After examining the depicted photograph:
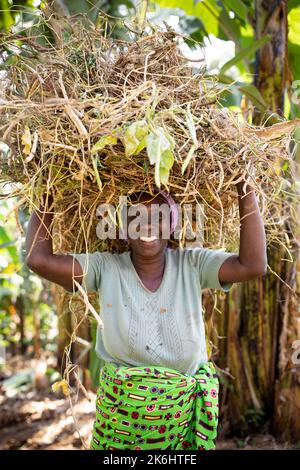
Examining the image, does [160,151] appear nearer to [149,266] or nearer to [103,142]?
[103,142]

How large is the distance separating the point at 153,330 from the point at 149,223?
1.06ft

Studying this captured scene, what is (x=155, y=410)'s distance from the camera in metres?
1.67

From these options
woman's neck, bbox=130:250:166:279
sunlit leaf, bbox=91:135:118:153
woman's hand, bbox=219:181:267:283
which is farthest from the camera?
woman's neck, bbox=130:250:166:279

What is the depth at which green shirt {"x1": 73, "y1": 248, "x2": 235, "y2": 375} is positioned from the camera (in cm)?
170

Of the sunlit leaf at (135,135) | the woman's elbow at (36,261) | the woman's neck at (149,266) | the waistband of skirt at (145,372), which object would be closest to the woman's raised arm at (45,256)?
the woman's elbow at (36,261)

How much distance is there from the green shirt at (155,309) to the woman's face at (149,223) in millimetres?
114

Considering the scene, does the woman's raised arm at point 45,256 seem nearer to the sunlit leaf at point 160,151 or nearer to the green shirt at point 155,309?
the green shirt at point 155,309

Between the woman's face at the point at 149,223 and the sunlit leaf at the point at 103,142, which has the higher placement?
the sunlit leaf at the point at 103,142

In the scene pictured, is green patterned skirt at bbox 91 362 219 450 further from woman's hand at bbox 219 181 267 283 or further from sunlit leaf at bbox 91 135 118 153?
sunlit leaf at bbox 91 135 118 153

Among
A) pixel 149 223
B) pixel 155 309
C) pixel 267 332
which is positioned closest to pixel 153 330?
pixel 155 309

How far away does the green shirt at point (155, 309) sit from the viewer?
1696mm

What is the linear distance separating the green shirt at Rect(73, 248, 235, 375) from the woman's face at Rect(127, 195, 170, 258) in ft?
0.38

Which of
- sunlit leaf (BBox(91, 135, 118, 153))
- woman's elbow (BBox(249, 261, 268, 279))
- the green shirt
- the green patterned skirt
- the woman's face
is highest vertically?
sunlit leaf (BBox(91, 135, 118, 153))

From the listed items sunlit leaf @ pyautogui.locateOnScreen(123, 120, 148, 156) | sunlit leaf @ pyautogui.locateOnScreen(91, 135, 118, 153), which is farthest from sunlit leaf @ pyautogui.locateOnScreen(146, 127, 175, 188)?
sunlit leaf @ pyautogui.locateOnScreen(91, 135, 118, 153)
